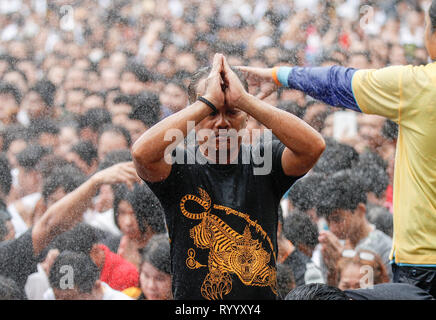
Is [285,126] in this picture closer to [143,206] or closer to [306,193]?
[143,206]

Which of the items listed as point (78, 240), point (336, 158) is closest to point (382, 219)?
point (336, 158)

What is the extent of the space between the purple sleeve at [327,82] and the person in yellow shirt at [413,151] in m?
0.05

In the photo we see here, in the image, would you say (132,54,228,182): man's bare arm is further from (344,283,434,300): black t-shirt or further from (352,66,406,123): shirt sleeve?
(344,283,434,300): black t-shirt

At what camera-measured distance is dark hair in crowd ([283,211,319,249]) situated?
379cm

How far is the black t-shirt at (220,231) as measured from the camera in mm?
2160

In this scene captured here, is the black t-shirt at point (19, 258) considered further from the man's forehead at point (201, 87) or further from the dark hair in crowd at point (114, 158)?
the man's forehead at point (201, 87)

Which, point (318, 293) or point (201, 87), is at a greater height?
point (201, 87)

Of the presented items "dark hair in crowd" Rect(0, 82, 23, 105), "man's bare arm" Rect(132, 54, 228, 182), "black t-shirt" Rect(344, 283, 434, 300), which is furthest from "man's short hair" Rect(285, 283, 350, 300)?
"dark hair in crowd" Rect(0, 82, 23, 105)

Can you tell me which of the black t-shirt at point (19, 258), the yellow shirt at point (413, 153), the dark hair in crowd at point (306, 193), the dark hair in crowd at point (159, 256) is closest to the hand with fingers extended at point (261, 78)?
the yellow shirt at point (413, 153)

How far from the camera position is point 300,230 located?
3822 millimetres

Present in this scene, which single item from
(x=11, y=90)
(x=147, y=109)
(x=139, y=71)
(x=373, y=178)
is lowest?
(x=373, y=178)

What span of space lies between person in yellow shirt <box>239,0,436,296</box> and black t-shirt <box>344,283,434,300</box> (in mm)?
490

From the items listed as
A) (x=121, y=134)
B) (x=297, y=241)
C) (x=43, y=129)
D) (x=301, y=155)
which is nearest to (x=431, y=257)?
(x=301, y=155)

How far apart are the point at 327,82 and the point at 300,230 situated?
57.5 inches
